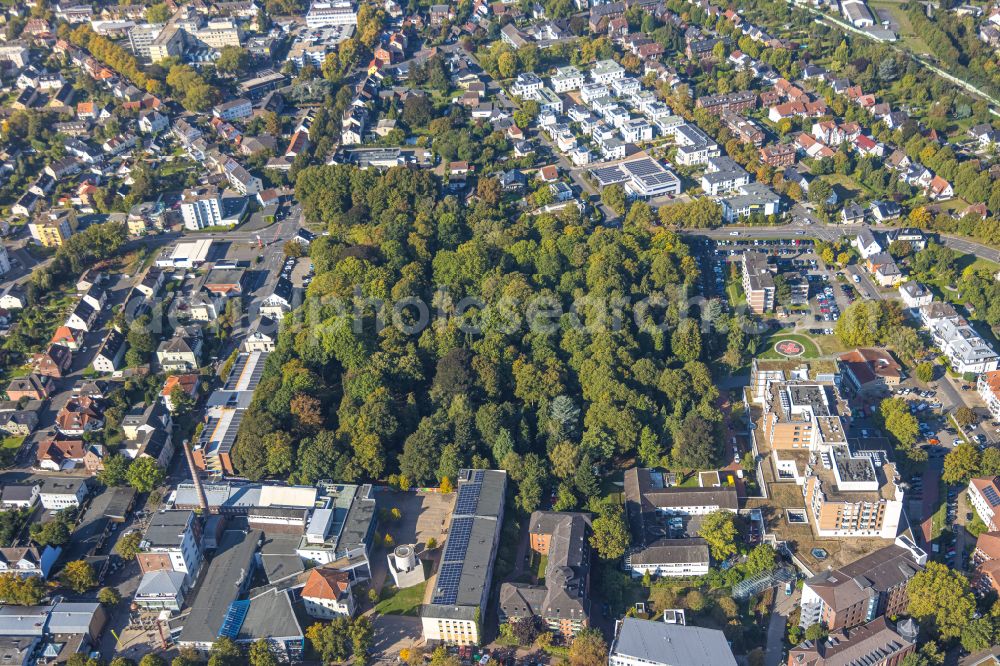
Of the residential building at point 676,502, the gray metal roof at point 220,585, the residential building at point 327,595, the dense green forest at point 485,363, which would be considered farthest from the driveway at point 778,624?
the gray metal roof at point 220,585

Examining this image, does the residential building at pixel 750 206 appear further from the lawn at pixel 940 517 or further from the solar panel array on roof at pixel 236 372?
the solar panel array on roof at pixel 236 372

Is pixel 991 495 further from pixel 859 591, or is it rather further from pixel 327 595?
pixel 327 595

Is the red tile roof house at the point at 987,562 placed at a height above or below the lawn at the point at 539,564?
above

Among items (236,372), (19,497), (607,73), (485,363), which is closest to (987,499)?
(485,363)

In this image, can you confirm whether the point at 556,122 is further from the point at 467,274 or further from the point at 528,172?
the point at 467,274

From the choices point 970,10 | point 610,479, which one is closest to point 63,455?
point 610,479

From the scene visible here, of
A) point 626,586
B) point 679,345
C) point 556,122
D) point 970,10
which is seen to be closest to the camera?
point 626,586
